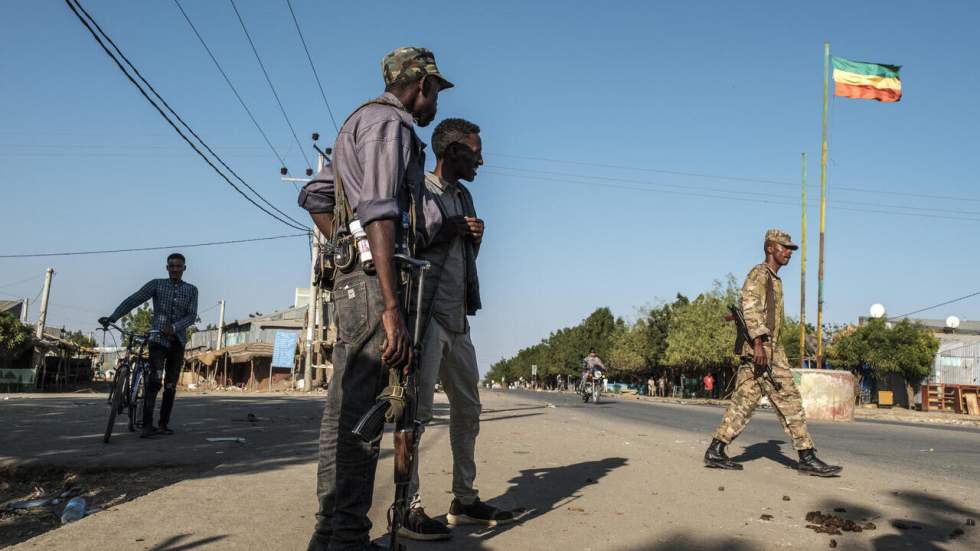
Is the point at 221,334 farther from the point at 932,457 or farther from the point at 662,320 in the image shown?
the point at 932,457

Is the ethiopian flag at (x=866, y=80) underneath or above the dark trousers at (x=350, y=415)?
above

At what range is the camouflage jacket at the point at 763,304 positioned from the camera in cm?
630

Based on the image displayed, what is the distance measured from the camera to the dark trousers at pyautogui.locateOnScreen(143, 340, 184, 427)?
7820 millimetres

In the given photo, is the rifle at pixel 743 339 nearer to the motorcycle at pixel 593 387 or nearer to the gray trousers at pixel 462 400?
the gray trousers at pixel 462 400

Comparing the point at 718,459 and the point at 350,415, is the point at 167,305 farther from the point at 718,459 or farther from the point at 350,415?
Result: the point at 350,415

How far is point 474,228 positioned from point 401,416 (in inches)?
53.5

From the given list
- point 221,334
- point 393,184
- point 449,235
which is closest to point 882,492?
point 449,235

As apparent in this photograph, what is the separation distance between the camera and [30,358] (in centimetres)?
3812

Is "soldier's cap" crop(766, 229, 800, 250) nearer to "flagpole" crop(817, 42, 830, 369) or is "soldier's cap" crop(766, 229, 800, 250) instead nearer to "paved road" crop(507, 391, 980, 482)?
"paved road" crop(507, 391, 980, 482)

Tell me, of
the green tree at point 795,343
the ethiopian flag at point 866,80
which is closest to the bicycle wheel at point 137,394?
the ethiopian flag at point 866,80

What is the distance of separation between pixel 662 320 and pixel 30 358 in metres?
47.3

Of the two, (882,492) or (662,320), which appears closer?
(882,492)

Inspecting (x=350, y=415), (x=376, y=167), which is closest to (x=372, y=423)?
(x=350, y=415)

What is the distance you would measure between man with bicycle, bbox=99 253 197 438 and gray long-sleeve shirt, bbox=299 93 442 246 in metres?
5.53
